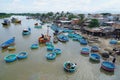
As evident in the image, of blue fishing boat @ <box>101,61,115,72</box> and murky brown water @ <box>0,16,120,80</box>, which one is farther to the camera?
blue fishing boat @ <box>101,61,115,72</box>

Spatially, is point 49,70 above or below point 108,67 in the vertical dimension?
below

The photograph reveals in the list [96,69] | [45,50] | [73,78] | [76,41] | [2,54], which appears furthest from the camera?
[76,41]

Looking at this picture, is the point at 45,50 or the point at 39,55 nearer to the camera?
the point at 39,55

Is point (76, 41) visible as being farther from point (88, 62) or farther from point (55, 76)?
point (55, 76)

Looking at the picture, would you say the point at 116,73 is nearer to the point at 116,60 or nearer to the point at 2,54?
the point at 116,60

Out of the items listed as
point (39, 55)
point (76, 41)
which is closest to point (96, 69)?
point (39, 55)

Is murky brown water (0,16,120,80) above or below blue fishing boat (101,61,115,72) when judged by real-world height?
below

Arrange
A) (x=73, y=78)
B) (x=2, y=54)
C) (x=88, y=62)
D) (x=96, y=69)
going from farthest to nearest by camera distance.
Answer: (x=2, y=54) < (x=88, y=62) < (x=96, y=69) < (x=73, y=78)

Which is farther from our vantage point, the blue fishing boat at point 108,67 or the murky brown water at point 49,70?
the blue fishing boat at point 108,67

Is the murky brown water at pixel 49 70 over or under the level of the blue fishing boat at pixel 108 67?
under

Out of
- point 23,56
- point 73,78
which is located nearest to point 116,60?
point 73,78

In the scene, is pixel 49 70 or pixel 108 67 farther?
pixel 108 67
